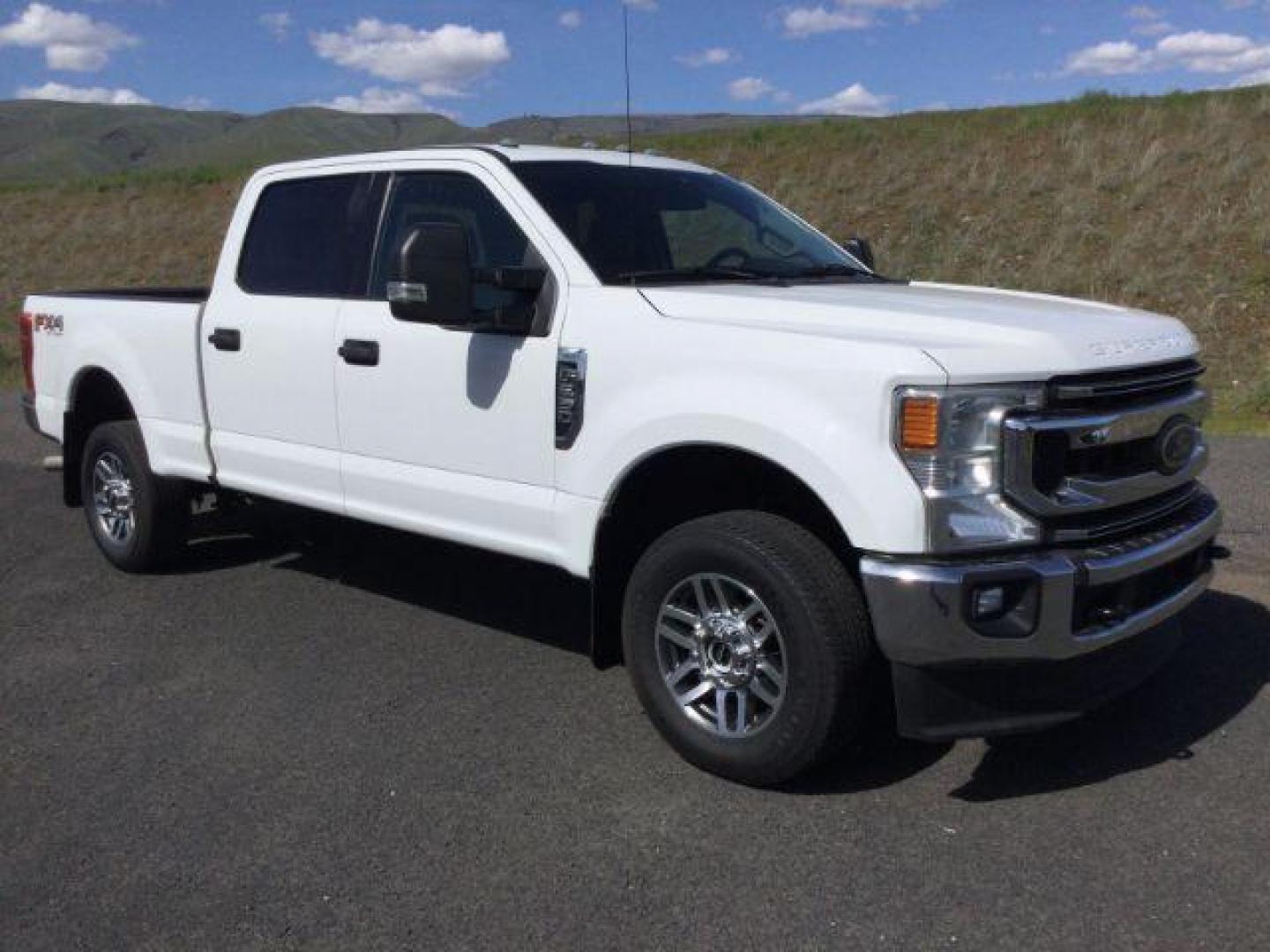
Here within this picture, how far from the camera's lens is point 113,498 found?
6.84 meters

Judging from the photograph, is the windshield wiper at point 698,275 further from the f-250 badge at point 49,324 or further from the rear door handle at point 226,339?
the f-250 badge at point 49,324

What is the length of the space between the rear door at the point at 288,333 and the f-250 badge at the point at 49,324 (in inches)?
55.9

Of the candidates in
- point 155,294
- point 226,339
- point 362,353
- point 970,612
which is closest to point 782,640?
point 970,612

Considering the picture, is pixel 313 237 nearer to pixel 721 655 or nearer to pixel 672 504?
pixel 672 504

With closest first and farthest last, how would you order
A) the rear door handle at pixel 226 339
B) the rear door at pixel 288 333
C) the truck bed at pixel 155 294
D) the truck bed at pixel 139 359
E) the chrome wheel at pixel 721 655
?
the chrome wheel at pixel 721 655 < the rear door at pixel 288 333 < the rear door handle at pixel 226 339 < the truck bed at pixel 139 359 < the truck bed at pixel 155 294

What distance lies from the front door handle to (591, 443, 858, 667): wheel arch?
4.13 ft

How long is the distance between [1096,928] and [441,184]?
138 inches

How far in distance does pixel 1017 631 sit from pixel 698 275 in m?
1.84

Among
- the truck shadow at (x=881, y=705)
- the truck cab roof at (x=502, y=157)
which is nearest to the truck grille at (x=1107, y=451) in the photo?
the truck shadow at (x=881, y=705)

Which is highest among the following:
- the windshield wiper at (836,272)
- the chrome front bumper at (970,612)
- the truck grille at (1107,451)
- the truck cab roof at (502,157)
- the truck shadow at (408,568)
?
the truck cab roof at (502,157)

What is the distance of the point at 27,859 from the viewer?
372 centimetres

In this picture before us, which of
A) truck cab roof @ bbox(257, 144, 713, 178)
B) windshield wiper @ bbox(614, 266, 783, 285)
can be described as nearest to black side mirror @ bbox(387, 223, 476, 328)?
windshield wiper @ bbox(614, 266, 783, 285)

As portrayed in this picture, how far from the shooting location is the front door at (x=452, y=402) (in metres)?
4.55

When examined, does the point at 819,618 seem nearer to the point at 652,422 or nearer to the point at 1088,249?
the point at 652,422
